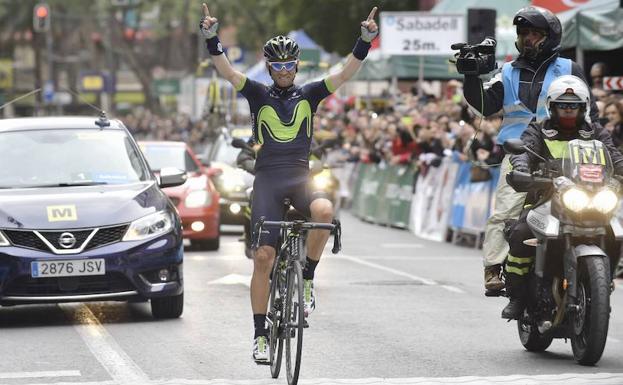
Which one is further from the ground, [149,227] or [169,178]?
[169,178]

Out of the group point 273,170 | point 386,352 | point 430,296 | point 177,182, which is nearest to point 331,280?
point 430,296

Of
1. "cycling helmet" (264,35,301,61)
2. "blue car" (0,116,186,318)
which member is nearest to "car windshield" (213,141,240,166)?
"blue car" (0,116,186,318)

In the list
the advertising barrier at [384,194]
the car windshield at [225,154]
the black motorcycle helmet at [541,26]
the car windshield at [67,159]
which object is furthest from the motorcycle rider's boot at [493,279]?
the advertising barrier at [384,194]

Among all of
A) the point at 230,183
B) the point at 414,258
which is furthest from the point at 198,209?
the point at 230,183

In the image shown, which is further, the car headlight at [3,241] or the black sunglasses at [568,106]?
the car headlight at [3,241]

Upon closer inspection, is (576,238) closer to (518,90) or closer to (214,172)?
(518,90)

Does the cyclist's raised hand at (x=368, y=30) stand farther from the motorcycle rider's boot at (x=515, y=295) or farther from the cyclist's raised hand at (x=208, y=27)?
the motorcycle rider's boot at (x=515, y=295)

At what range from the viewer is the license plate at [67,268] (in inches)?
449

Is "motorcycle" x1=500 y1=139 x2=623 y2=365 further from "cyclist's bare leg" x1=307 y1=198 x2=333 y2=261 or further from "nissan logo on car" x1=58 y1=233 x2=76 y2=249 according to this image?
"nissan logo on car" x1=58 y1=233 x2=76 y2=249

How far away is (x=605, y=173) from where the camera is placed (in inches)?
362

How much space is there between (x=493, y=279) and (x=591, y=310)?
1273mm

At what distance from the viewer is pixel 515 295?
975 cm

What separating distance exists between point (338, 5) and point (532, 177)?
128ft

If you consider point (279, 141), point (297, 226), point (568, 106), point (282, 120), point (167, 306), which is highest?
point (568, 106)
